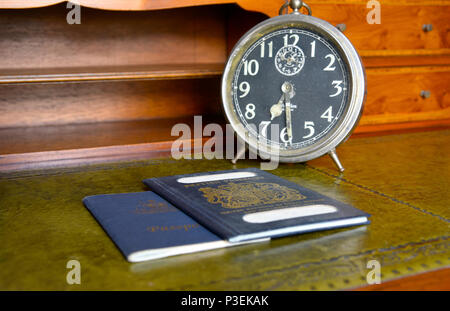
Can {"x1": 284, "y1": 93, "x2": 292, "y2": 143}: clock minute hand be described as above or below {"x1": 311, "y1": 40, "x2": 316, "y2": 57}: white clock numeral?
below

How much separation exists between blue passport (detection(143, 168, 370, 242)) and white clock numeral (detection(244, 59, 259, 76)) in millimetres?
369

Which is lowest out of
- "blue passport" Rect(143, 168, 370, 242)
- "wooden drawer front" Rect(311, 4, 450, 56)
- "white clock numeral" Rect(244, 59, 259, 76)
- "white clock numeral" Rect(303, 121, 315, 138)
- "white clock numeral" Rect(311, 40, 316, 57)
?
"blue passport" Rect(143, 168, 370, 242)

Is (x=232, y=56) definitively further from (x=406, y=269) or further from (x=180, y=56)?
(x=406, y=269)

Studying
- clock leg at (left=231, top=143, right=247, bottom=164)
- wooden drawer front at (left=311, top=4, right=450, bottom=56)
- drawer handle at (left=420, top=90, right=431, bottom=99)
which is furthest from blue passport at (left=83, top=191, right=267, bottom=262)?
drawer handle at (left=420, top=90, right=431, bottom=99)

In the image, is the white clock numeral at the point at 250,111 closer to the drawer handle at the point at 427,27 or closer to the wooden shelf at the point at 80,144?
the wooden shelf at the point at 80,144

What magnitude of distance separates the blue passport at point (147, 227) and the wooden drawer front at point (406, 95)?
1.10m

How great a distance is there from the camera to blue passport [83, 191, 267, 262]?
81cm

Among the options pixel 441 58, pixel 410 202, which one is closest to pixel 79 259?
pixel 410 202

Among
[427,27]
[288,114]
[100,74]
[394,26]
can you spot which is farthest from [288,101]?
[427,27]

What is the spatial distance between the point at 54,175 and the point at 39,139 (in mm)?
354

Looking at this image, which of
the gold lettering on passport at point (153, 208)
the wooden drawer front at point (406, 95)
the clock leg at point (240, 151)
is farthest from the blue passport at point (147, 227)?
the wooden drawer front at point (406, 95)

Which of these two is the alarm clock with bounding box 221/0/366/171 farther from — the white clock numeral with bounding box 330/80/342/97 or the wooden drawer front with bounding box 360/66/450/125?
the wooden drawer front with bounding box 360/66/450/125

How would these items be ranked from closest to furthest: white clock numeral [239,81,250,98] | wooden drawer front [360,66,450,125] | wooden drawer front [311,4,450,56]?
1. white clock numeral [239,81,250,98]
2. wooden drawer front [311,4,450,56]
3. wooden drawer front [360,66,450,125]

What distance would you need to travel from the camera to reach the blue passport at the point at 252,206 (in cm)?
87
